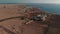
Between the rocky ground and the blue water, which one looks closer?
the rocky ground

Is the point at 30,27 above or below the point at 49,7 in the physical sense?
below

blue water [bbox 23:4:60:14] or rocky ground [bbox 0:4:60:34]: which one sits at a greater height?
blue water [bbox 23:4:60:14]

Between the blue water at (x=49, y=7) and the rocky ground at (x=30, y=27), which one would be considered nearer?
the rocky ground at (x=30, y=27)

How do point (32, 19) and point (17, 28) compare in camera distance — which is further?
point (32, 19)

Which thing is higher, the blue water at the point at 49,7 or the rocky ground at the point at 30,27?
the blue water at the point at 49,7

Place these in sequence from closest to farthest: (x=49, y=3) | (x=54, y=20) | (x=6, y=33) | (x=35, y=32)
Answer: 1. (x=6, y=33)
2. (x=35, y=32)
3. (x=54, y=20)
4. (x=49, y=3)

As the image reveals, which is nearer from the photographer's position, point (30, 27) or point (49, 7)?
point (30, 27)

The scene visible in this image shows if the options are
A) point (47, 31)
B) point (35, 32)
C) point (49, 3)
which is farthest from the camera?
point (49, 3)

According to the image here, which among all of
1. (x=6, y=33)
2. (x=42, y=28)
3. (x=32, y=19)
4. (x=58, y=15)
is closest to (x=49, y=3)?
(x=58, y=15)

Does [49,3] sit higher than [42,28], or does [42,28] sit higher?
[49,3]

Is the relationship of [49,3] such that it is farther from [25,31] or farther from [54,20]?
[25,31]

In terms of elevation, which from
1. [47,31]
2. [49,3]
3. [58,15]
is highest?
[49,3]
